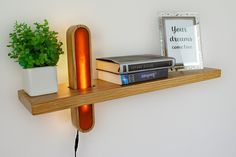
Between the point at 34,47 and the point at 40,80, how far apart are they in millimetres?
98

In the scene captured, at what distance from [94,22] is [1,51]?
0.35 metres

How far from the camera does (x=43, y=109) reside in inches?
25.9

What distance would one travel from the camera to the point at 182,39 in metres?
1.08

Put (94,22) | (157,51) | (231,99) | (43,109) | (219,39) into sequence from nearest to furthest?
(43,109)
(94,22)
(157,51)
(219,39)
(231,99)

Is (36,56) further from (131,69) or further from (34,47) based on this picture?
(131,69)

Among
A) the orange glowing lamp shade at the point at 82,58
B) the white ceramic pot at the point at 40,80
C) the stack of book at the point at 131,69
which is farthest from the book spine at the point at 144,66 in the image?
the white ceramic pot at the point at 40,80

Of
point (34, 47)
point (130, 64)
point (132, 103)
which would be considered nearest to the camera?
point (34, 47)

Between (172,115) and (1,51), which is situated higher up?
(1,51)

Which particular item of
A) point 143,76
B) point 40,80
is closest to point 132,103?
point 143,76

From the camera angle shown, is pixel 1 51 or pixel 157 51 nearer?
pixel 1 51

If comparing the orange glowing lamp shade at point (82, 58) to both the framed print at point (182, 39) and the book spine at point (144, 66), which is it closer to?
the book spine at point (144, 66)

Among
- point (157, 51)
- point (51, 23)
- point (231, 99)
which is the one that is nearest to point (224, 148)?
point (231, 99)

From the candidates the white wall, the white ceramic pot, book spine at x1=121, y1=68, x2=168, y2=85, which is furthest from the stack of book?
the white ceramic pot

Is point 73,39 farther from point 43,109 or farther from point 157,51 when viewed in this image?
point 157,51
